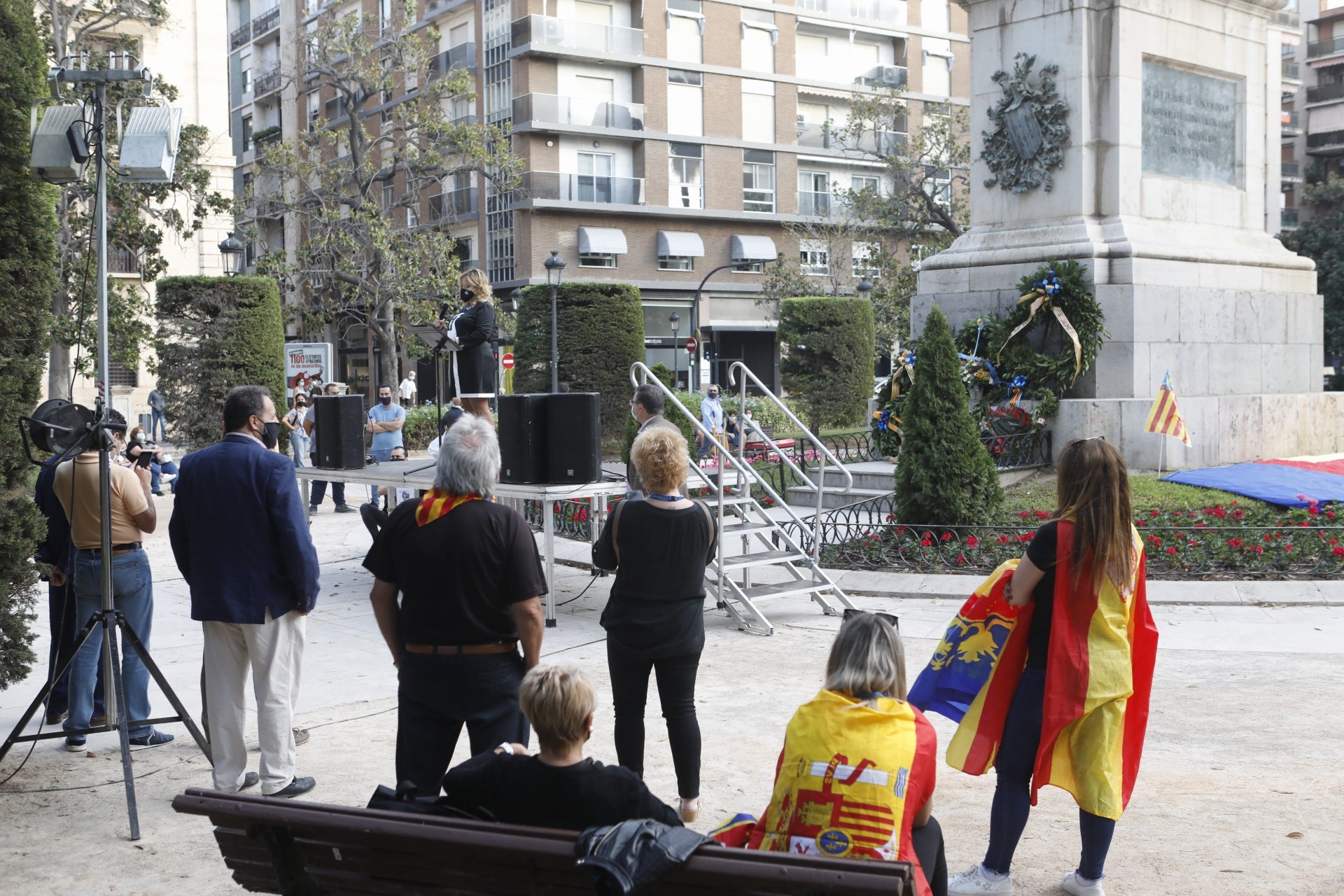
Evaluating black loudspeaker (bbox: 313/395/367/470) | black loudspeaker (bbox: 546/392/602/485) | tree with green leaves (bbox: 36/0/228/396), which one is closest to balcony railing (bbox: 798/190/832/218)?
tree with green leaves (bbox: 36/0/228/396)

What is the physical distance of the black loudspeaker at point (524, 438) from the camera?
10562mm

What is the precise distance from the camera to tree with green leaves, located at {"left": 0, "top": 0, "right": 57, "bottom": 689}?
6227 millimetres

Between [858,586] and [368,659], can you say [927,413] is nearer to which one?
[858,586]

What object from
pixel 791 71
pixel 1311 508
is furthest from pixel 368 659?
A: pixel 791 71

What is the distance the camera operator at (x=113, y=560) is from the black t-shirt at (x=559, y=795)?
4.00 metres

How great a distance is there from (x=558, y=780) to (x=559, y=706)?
0.20m

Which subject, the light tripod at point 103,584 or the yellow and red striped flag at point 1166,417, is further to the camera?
the yellow and red striped flag at point 1166,417

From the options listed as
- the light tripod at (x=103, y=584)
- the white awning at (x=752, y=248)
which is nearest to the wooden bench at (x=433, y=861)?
the light tripod at (x=103, y=584)

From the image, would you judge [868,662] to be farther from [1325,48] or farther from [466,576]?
[1325,48]

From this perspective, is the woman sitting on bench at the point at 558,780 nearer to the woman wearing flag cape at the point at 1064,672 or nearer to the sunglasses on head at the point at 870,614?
the sunglasses on head at the point at 870,614

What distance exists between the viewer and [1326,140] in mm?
72688

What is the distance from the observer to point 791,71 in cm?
5725

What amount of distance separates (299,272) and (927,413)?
28.2 m

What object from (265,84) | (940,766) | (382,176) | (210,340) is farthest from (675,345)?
(940,766)
